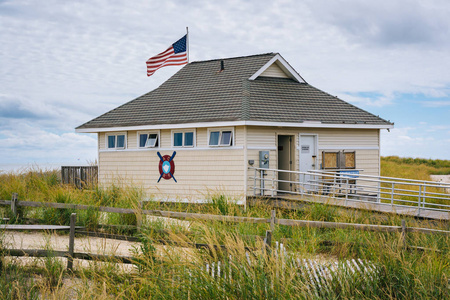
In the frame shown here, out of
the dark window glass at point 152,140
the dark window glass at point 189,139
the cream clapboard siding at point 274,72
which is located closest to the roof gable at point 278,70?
the cream clapboard siding at point 274,72

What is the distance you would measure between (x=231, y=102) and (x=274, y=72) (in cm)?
371

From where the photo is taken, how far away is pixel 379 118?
73.2 ft

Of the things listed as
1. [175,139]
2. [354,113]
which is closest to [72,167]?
[175,139]

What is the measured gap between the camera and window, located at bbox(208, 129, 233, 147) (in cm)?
1933

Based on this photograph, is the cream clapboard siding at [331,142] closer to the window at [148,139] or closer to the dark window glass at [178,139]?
the dark window glass at [178,139]

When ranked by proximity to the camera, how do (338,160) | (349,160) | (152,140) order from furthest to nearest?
(152,140), (349,160), (338,160)

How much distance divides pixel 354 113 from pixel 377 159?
2.41 metres

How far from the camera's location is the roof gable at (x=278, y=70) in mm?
22188

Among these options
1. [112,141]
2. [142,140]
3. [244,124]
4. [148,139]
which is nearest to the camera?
[244,124]

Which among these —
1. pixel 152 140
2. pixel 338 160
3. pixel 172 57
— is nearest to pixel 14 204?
pixel 152 140

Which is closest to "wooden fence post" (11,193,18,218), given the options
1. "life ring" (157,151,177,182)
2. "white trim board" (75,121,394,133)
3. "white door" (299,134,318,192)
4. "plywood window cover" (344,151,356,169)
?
"life ring" (157,151,177,182)

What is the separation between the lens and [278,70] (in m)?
23.1

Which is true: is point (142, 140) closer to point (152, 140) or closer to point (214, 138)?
point (152, 140)

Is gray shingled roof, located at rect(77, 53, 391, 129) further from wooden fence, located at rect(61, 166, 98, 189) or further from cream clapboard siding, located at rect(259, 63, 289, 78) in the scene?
wooden fence, located at rect(61, 166, 98, 189)
